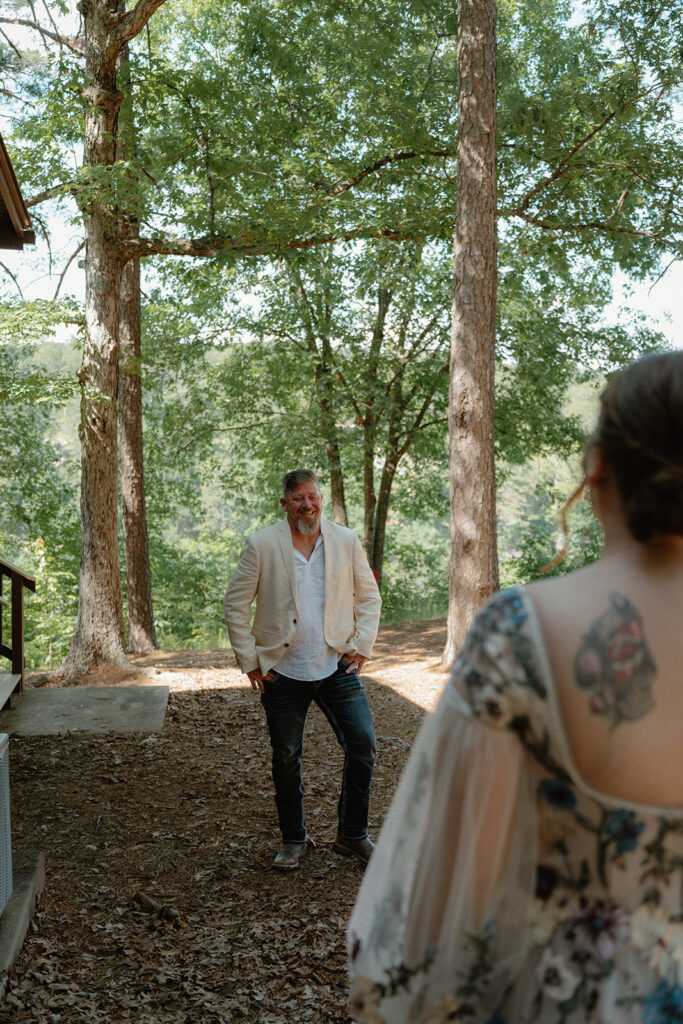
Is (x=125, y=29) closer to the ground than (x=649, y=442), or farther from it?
farther from it

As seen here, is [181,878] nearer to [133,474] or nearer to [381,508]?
[133,474]

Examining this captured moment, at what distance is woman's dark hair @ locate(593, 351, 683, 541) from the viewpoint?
4.10 feet

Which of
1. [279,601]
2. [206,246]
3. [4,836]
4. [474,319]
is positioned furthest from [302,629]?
[206,246]

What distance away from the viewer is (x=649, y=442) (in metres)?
1.26

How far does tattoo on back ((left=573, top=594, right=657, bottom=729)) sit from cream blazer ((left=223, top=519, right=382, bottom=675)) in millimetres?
3154

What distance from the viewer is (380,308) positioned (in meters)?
16.4

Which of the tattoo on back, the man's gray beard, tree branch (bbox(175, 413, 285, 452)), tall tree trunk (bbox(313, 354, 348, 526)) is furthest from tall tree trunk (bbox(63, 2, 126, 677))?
the tattoo on back

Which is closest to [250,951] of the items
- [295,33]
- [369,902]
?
[369,902]

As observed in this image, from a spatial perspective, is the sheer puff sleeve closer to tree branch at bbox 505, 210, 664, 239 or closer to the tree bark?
the tree bark

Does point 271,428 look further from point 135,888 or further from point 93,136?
point 135,888

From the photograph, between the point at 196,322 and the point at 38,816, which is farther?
the point at 196,322

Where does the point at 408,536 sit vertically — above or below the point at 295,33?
below

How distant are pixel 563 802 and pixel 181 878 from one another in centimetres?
392

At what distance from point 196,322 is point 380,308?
3.60 meters
